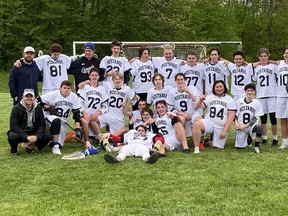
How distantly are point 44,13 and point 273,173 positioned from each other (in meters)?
28.7

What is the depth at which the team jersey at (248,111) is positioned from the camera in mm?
7641

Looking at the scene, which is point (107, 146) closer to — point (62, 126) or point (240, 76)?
point (62, 126)

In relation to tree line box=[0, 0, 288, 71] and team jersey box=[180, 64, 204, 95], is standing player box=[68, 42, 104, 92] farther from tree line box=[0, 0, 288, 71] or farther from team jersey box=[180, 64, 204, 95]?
tree line box=[0, 0, 288, 71]

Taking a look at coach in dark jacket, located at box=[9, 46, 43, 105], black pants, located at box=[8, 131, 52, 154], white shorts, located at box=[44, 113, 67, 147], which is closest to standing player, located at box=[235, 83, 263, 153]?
white shorts, located at box=[44, 113, 67, 147]

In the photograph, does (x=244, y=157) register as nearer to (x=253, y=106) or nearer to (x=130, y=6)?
(x=253, y=106)

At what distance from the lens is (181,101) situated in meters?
8.06

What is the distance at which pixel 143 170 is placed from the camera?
6.02 meters

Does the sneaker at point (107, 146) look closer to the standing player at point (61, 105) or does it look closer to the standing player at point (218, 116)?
the standing player at point (61, 105)

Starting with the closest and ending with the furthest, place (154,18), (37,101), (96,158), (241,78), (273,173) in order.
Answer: (273,173) < (96,158) < (37,101) < (241,78) < (154,18)

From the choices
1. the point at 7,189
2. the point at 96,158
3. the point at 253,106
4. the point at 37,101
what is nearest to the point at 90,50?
the point at 37,101

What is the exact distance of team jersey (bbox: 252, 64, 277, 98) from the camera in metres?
8.08

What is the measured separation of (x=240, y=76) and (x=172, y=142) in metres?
1.97

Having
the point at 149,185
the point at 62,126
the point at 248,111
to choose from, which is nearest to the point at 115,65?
the point at 62,126

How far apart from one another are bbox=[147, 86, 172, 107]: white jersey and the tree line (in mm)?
22535
